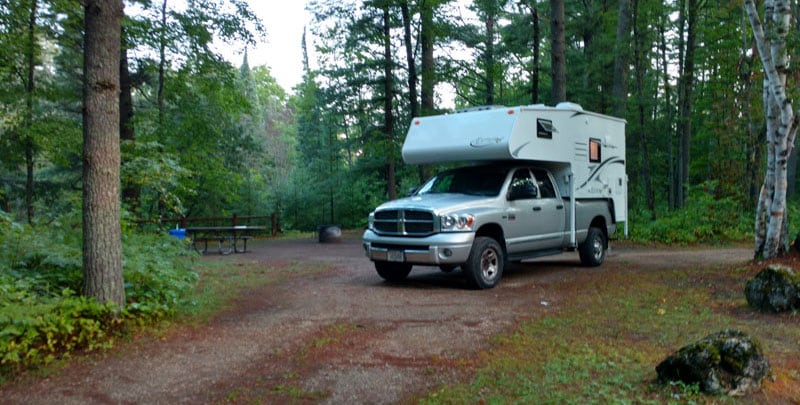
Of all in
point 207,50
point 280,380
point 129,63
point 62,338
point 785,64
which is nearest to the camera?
point 280,380

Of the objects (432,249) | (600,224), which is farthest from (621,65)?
(432,249)

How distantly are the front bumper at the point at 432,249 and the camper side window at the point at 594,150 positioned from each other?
3.89 meters

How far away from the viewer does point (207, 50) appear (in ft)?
55.3

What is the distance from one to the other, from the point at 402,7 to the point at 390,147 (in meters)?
4.88

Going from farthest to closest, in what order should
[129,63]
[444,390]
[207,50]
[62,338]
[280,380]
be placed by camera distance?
1. [129,63]
2. [207,50]
3. [62,338]
4. [280,380]
5. [444,390]

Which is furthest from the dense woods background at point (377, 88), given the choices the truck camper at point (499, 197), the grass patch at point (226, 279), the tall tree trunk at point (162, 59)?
the truck camper at point (499, 197)

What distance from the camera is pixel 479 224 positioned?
855 centimetres

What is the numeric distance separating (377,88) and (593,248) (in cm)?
1309

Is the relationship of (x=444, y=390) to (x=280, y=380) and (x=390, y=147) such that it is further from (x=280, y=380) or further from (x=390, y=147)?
(x=390, y=147)

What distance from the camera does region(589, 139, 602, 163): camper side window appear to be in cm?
1093

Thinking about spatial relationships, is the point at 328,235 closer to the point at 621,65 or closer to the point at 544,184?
the point at 544,184

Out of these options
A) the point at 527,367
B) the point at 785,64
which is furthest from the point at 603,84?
the point at 527,367

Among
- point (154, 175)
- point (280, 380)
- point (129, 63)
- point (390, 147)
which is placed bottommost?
point (280, 380)

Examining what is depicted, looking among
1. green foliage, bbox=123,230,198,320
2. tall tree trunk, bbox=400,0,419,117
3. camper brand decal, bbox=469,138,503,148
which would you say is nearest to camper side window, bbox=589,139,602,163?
camper brand decal, bbox=469,138,503,148
